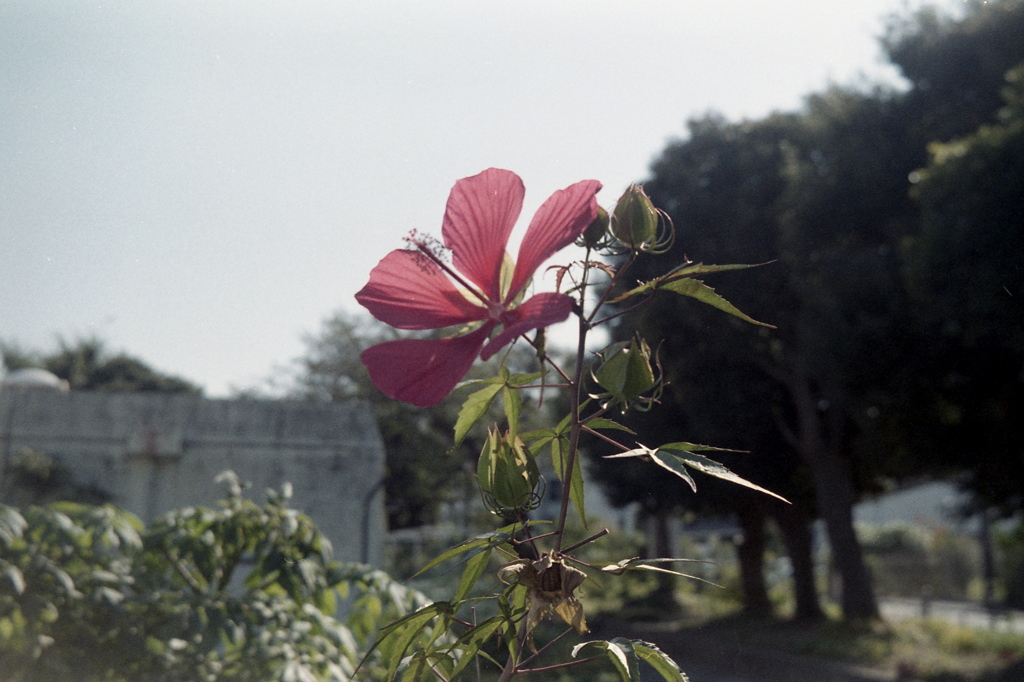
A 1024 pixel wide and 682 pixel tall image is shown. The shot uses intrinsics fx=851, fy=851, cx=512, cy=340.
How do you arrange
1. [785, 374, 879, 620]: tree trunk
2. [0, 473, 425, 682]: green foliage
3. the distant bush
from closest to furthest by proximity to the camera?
[0, 473, 425, 682]: green foliage
[785, 374, 879, 620]: tree trunk
the distant bush

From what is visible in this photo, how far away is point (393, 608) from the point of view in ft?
3.28

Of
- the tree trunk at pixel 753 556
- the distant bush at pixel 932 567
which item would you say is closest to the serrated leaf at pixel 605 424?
the tree trunk at pixel 753 556

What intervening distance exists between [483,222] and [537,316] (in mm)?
71

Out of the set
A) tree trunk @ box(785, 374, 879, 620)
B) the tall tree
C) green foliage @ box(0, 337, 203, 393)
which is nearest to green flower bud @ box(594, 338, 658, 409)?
green foliage @ box(0, 337, 203, 393)

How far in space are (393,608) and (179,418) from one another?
4202 millimetres

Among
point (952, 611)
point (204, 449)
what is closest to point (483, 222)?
point (204, 449)

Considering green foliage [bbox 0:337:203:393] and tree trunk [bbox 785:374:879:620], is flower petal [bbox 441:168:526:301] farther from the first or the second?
tree trunk [bbox 785:374:879:620]

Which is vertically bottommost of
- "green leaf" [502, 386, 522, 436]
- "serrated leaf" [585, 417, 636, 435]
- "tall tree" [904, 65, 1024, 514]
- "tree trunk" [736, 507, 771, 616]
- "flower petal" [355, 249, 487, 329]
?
"tree trunk" [736, 507, 771, 616]

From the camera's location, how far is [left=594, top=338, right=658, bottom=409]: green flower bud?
1.01 feet

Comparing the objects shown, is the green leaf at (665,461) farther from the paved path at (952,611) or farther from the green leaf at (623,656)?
the paved path at (952,611)

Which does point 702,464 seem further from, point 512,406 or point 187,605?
point 187,605

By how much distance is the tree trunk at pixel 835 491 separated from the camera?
743 cm

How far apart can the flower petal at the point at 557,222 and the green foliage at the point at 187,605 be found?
28.7 inches

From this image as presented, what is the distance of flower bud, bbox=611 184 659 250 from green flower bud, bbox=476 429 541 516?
3.6 inches
